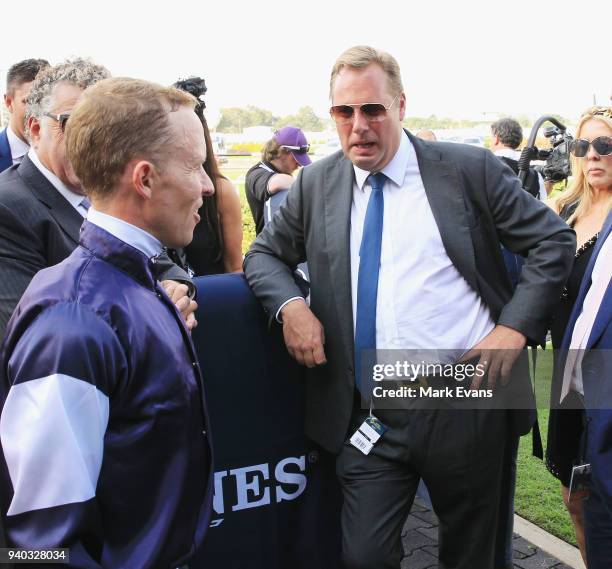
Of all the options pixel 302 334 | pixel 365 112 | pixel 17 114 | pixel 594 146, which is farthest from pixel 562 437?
pixel 17 114

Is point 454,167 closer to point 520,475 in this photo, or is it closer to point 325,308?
point 325,308

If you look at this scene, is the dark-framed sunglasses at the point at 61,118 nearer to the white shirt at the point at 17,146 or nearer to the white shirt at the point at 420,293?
the white shirt at the point at 420,293

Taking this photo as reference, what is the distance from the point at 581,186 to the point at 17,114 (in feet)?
11.3

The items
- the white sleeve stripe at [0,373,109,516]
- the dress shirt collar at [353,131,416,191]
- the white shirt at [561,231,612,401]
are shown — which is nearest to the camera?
the white sleeve stripe at [0,373,109,516]

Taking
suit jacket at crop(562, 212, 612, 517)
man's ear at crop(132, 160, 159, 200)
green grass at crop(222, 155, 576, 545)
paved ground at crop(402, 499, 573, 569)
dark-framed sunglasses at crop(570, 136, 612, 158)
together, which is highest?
man's ear at crop(132, 160, 159, 200)

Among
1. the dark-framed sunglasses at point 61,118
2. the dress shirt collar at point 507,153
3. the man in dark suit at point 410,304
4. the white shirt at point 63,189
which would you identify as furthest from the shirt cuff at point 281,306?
the dress shirt collar at point 507,153

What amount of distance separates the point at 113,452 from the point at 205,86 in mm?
2646

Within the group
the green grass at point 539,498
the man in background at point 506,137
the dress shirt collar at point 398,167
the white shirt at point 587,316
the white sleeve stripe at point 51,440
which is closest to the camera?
the white sleeve stripe at point 51,440

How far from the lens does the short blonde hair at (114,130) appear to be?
4.81 ft

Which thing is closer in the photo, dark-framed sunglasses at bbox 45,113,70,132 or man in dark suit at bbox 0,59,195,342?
man in dark suit at bbox 0,59,195,342

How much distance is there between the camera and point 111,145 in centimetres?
147

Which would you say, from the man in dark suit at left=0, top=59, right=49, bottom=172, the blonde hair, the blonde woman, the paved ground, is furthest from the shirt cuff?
the man in dark suit at left=0, top=59, right=49, bottom=172

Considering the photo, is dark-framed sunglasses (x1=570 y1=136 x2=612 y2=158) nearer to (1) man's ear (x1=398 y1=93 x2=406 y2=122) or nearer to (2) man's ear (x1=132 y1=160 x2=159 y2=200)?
(1) man's ear (x1=398 y1=93 x2=406 y2=122)

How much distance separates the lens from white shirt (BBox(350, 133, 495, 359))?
2.51m
